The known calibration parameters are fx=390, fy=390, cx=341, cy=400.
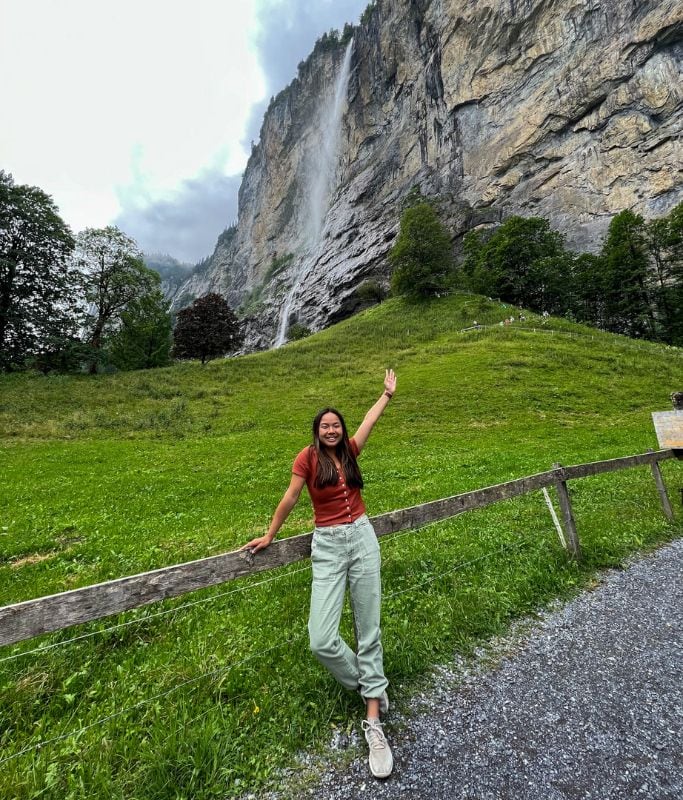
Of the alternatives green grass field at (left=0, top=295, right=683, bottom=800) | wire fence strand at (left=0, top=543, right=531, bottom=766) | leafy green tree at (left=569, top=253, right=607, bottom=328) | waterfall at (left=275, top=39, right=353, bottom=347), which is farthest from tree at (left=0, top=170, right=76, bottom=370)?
waterfall at (left=275, top=39, right=353, bottom=347)

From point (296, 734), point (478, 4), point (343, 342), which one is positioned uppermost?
point (478, 4)

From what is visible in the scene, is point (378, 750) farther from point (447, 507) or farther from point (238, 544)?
point (238, 544)

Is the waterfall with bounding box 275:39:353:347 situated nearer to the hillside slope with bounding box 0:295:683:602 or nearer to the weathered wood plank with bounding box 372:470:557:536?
the hillside slope with bounding box 0:295:683:602

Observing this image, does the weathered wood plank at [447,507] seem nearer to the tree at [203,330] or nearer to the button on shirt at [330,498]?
the button on shirt at [330,498]

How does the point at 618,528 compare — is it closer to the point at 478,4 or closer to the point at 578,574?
the point at 578,574

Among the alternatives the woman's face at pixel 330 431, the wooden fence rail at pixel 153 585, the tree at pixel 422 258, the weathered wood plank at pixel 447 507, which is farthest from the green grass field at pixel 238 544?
the tree at pixel 422 258

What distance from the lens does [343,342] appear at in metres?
50.5

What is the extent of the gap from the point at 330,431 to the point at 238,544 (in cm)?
573

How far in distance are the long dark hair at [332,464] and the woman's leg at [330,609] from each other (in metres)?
0.52

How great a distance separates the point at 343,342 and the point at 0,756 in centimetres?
4856

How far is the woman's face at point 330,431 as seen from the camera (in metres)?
3.93

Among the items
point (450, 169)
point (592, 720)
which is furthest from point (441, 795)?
point (450, 169)

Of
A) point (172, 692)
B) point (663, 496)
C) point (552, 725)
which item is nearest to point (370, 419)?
point (552, 725)

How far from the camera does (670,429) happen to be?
30.2 ft
